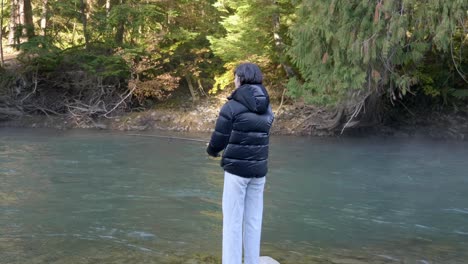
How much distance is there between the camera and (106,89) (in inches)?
809

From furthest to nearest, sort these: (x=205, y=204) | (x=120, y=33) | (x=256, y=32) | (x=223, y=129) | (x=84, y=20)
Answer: (x=120, y=33)
(x=84, y=20)
(x=256, y=32)
(x=205, y=204)
(x=223, y=129)

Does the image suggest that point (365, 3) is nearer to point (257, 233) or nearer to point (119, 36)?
point (257, 233)

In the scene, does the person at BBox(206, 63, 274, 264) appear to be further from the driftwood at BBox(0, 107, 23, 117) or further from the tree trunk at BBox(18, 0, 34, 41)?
the tree trunk at BBox(18, 0, 34, 41)

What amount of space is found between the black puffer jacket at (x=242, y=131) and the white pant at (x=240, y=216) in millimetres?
108

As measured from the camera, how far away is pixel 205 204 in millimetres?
8164

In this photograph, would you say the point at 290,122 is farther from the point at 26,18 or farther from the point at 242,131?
the point at 242,131

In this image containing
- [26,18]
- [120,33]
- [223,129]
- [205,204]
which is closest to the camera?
[223,129]

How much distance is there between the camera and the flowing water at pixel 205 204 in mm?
5680

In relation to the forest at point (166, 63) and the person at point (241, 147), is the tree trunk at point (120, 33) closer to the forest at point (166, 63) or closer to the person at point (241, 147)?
the forest at point (166, 63)

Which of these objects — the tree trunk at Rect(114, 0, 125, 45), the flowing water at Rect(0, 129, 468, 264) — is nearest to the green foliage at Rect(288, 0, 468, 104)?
the flowing water at Rect(0, 129, 468, 264)

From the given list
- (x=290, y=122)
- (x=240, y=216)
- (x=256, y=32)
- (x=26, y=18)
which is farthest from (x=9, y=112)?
(x=240, y=216)

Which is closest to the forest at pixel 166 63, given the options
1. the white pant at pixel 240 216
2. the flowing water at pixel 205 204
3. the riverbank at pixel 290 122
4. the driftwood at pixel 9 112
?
the driftwood at pixel 9 112

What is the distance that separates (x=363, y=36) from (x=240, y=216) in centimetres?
740

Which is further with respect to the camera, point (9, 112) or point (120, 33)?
point (120, 33)
